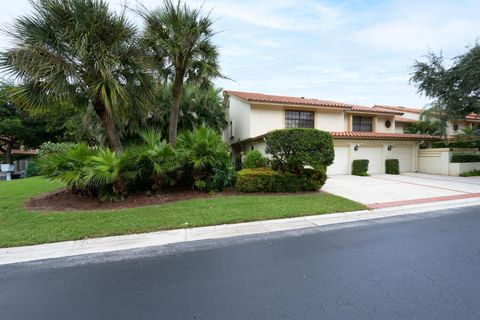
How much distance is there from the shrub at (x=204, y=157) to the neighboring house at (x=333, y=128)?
6233 mm

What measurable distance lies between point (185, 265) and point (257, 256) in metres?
1.22

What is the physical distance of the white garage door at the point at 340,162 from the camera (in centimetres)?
1720

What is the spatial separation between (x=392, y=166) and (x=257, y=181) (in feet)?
39.9

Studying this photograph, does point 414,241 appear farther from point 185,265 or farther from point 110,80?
point 110,80

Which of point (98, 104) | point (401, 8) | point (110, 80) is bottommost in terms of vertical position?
point (98, 104)

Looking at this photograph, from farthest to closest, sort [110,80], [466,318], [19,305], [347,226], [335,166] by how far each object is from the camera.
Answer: [335,166] → [110,80] → [347,226] → [19,305] → [466,318]

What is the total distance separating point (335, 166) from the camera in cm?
1720

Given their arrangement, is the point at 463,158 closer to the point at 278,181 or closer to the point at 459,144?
the point at 459,144

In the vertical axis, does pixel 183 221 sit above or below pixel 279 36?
below

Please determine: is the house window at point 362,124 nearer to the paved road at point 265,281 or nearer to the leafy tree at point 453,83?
the leafy tree at point 453,83

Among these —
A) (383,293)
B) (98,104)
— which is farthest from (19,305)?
(98,104)

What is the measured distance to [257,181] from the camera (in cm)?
Result: 1024

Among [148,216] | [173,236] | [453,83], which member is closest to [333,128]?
[453,83]

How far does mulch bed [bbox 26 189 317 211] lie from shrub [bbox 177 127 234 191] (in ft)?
1.95
